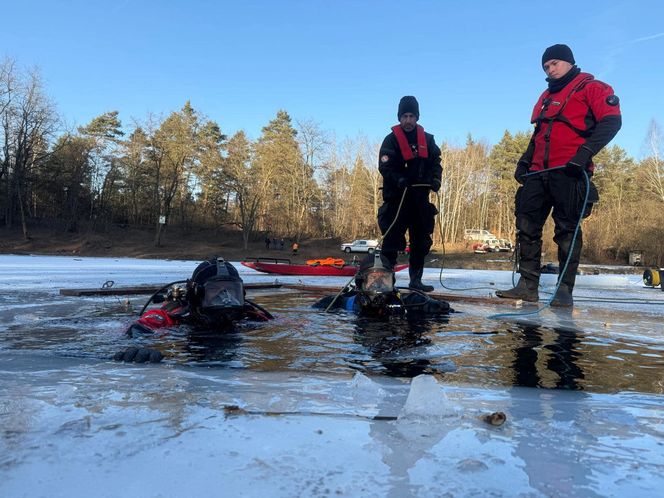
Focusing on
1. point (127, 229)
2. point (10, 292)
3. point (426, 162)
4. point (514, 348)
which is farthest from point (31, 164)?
point (514, 348)

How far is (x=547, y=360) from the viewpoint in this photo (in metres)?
2.45

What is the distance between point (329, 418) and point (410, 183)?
14.9 feet

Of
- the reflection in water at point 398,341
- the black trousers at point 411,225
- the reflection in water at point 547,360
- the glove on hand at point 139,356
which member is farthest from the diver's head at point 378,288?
the glove on hand at point 139,356

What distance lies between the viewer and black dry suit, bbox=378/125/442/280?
5.64m

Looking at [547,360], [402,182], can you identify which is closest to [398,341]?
[547,360]

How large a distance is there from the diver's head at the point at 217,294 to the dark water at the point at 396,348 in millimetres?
165

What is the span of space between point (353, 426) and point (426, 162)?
474 cm

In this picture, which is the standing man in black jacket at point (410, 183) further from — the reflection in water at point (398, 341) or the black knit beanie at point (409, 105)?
the reflection in water at point (398, 341)

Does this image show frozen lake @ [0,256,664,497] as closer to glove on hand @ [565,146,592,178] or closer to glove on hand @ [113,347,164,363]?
glove on hand @ [113,347,164,363]

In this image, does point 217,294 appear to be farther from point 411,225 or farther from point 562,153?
point 562,153

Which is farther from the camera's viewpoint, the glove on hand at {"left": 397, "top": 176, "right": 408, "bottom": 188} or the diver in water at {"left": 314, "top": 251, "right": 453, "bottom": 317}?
the glove on hand at {"left": 397, "top": 176, "right": 408, "bottom": 188}

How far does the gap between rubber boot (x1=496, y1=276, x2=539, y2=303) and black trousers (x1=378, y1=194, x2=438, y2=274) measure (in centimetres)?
120

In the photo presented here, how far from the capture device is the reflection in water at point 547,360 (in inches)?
79.2

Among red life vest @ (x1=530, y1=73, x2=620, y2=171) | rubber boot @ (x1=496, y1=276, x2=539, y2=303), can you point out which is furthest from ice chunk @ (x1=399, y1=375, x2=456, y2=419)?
rubber boot @ (x1=496, y1=276, x2=539, y2=303)
